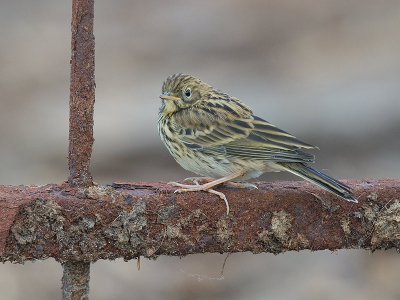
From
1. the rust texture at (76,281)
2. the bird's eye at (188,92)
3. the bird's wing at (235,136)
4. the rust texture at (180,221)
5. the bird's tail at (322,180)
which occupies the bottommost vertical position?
the rust texture at (76,281)

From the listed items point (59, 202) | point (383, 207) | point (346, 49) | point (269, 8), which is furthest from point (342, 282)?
point (269, 8)

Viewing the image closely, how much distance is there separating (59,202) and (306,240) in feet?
4.12

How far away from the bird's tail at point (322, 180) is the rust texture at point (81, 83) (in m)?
1.35

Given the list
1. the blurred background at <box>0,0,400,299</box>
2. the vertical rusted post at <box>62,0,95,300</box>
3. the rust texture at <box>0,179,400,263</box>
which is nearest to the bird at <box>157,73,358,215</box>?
the rust texture at <box>0,179,400,263</box>

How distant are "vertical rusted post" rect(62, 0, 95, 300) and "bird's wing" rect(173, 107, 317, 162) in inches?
72.1

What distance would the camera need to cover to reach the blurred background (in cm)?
→ 899

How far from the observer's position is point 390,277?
8914 millimetres

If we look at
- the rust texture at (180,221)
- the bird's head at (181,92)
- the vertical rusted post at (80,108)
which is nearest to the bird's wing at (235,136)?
the bird's head at (181,92)

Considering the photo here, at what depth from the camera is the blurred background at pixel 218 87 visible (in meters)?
8.99

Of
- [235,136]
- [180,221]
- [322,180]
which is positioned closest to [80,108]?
[180,221]

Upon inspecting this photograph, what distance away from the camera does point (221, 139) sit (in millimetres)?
5285

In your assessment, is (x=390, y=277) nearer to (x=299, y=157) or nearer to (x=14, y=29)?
(x=299, y=157)

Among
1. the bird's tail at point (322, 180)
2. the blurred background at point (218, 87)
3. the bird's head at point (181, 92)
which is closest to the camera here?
the bird's tail at point (322, 180)

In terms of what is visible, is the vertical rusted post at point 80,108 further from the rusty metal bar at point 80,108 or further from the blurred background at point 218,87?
the blurred background at point 218,87
